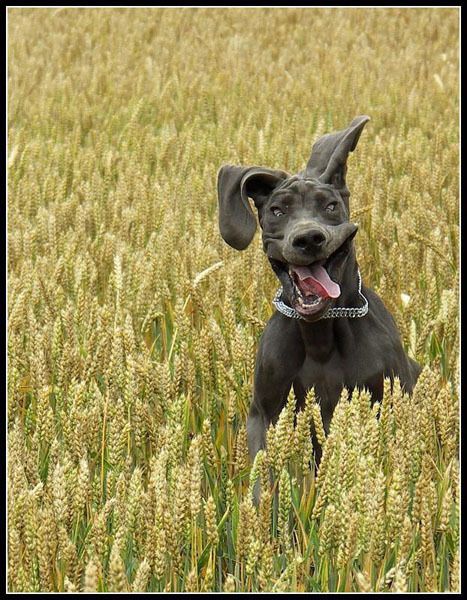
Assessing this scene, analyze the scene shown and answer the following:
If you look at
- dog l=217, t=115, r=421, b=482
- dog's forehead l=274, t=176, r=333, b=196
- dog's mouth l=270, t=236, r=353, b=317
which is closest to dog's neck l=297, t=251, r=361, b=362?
dog l=217, t=115, r=421, b=482

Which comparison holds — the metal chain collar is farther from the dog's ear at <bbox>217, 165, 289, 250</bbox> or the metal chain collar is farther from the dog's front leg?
the dog's ear at <bbox>217, 165, 289, 250</bbox>

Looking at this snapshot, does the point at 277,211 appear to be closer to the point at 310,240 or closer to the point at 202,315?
the point at 310,240

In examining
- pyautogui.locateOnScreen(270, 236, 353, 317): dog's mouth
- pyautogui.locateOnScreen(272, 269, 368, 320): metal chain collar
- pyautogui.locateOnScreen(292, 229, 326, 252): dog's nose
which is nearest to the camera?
pyautogui.locateOnScreen(292, 229, 326, 252): dog's nose

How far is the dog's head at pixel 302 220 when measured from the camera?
271 centimetres

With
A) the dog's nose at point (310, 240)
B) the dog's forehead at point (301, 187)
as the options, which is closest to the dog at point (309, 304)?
the dog's forehead at point (301, 187)

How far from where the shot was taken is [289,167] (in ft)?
19.9

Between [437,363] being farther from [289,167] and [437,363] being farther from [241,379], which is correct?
A: [289,167]

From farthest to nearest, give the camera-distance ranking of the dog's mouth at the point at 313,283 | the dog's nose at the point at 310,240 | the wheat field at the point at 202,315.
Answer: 1. the dog's mouth at the point at 313,283
2. the dog's nose at the point at 310,240
3. the wheat field at the point at 202,315

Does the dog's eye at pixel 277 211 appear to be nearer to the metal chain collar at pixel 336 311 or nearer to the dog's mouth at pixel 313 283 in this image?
the dog's mouth at pixel 313 283

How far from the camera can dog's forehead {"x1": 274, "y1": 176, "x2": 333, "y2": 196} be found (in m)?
2.85

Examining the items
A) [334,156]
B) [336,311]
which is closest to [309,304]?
[336,311]

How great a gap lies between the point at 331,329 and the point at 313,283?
0.24 m

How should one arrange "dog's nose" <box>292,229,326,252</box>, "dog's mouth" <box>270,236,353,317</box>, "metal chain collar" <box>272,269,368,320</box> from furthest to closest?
"metal chain collar" <box>272,269,368,320</box>, "dog's mouth" <box>270,236,353,317</box>, "dog's nose" <box>292,229,326,252</box>

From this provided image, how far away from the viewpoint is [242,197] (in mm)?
2926
